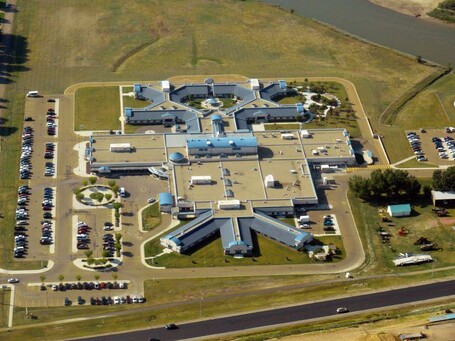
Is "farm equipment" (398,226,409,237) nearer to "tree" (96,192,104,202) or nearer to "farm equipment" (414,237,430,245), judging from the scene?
"farm equipment" (414,237,430,245)

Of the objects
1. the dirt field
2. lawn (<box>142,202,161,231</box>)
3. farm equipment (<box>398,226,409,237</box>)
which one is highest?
lawn (<box>142,202,161,231</box>)

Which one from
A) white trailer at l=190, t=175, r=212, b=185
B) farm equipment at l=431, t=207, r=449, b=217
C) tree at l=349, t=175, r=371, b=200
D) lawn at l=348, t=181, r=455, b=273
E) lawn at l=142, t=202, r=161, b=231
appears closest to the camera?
lawn at l=348, t=181, r=455, b=273

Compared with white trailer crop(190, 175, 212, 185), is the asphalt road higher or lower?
lower

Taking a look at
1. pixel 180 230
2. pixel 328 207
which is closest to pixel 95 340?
pixel 180 230

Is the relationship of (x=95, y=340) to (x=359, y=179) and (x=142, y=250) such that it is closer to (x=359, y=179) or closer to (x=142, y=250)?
(x=142, y=250)

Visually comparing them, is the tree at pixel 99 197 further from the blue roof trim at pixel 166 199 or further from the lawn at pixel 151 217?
the blue roof trim at pixel 166 199

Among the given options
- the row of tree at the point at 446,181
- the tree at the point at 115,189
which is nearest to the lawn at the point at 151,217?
the tree at the point at 115,189

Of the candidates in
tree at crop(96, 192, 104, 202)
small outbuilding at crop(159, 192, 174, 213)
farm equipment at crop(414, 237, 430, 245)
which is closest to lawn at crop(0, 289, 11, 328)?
tree at crop(96, 192, 104, 202)

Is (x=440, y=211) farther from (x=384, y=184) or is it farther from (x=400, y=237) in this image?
(x=384, y=184)
